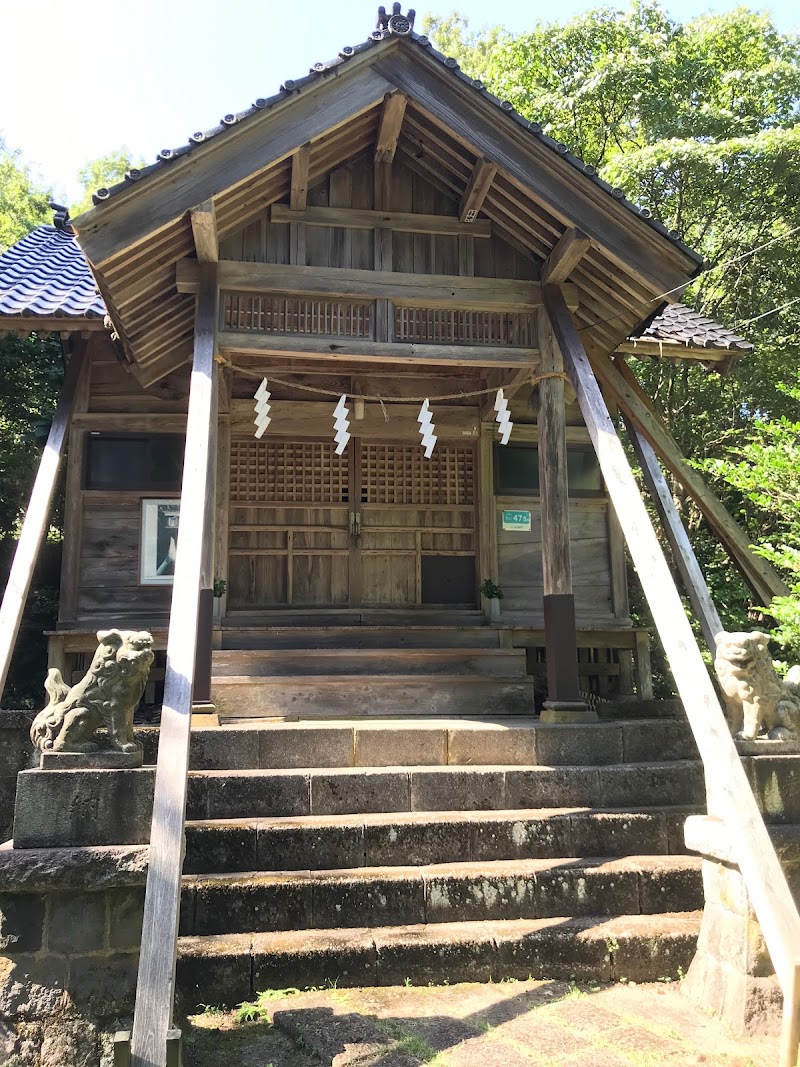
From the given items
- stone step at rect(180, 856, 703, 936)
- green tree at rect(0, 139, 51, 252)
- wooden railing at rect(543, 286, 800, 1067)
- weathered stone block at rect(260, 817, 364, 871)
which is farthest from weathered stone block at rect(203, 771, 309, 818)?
green tree at rect(0, 139, 51, 252)

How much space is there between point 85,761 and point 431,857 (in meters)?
2.31

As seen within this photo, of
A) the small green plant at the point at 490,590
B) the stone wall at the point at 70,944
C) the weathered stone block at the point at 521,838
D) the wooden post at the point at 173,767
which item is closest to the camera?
the wooden post at the point at 173,767

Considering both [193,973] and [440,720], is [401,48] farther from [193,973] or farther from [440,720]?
[193,973]

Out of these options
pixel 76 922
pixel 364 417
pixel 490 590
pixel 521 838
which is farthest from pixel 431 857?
pixel 364 417

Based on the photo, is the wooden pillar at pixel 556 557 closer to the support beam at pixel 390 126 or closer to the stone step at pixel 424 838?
the stone step at pixel 424 838

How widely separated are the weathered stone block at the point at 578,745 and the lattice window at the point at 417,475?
4073 millimetres

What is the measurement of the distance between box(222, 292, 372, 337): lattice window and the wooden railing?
73.6 inches

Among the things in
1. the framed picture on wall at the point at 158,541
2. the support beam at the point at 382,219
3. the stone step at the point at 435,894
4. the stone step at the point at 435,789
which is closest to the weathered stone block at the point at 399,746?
the stone step at the point at 435,789

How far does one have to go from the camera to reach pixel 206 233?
603cm

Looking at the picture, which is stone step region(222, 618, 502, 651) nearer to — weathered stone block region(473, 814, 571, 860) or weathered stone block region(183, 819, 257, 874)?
weathered stone block region(473, 814, 571, 860)

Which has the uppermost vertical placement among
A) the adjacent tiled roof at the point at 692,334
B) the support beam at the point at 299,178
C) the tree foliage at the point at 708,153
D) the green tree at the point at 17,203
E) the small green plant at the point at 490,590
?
the green tree at the point at 17,203

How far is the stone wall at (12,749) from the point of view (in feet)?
18.7

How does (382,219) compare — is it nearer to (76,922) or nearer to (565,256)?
(565,256)

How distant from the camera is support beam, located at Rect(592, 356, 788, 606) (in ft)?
24.6
